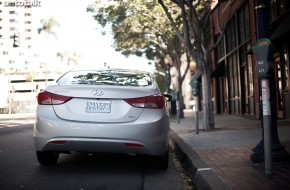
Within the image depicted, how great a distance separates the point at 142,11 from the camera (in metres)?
17.8

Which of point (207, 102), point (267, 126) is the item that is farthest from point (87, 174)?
point (207, 102)

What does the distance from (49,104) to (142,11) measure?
1332cm

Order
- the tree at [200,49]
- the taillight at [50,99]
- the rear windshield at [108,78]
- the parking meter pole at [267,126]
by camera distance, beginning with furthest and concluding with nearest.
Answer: the tree at [200,49] → the rear windshield at [108,78] → the taillight at [50,99] → the parking meter pole at [267,126]

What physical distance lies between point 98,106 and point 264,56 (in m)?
2.17

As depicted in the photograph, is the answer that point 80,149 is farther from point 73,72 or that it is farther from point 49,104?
point 73,72

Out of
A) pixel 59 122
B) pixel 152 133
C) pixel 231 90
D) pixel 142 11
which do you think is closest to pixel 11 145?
pixel 59 122

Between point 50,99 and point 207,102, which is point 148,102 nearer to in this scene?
point 50,99

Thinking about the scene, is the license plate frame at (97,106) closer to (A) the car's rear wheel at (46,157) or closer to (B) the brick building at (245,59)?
(A) the car's rear wheel at (46,157)

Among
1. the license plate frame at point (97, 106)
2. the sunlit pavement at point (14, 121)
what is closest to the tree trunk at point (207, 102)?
the license plate frame at point (97, 106)

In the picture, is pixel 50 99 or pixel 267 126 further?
pixel 50 99

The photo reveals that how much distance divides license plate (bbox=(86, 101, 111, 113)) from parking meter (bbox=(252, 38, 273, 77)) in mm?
1953

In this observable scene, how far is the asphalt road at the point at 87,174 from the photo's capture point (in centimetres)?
470

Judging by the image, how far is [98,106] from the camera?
5.03m

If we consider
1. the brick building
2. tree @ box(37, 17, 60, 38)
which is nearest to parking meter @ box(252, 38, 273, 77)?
the brick building
